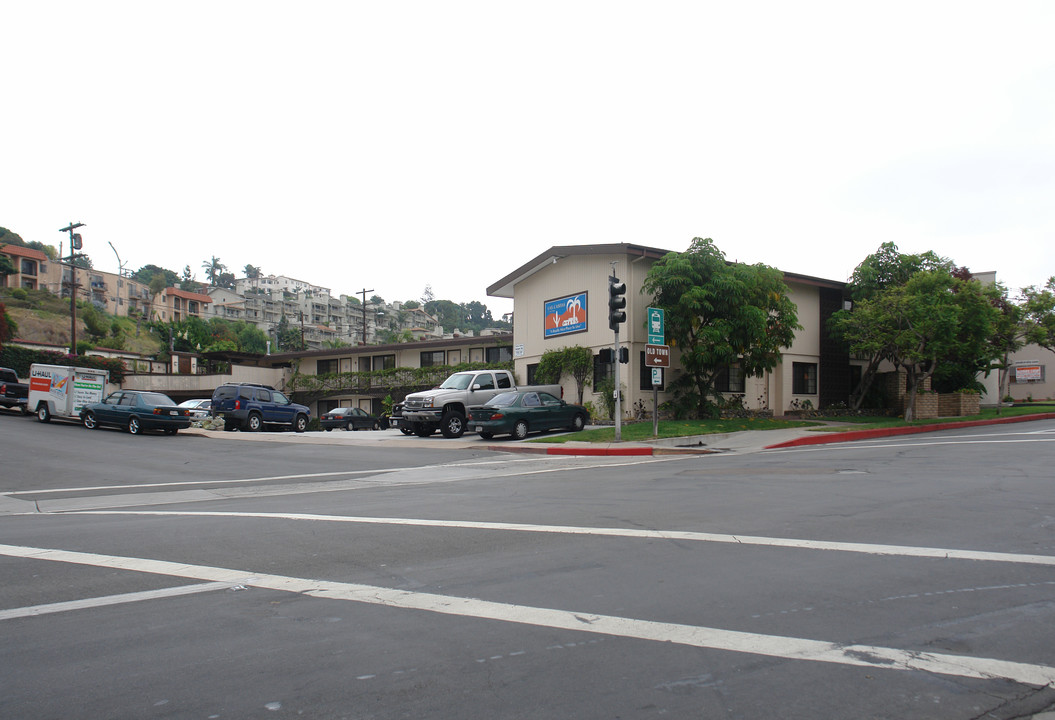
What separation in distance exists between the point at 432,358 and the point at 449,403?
19.8 m

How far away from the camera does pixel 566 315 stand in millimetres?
28250

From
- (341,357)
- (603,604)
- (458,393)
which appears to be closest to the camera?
(603,604)

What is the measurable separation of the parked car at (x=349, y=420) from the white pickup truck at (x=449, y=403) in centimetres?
1025

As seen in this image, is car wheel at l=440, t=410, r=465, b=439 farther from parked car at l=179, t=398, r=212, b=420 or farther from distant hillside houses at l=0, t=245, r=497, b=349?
distant hillside houses at l=0, t=245, r=497, b=349

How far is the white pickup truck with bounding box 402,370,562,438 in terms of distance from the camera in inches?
896

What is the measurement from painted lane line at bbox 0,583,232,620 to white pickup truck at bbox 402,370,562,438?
17.1 metres

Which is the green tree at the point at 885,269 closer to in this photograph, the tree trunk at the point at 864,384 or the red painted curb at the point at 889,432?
the tree trunk at the point at 864,384

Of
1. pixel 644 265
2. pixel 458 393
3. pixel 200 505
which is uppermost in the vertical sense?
pixel 644 265

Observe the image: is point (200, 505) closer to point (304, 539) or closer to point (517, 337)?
point (304, 539)

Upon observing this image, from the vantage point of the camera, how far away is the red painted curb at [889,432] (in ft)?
67.2

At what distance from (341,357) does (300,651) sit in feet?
144

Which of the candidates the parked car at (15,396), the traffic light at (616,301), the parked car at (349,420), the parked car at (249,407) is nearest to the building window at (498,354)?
the parked car at (349,420)

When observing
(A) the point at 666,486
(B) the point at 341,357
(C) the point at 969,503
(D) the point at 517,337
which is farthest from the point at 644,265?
(B) the point at 341,357

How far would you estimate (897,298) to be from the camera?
25.8 metres
